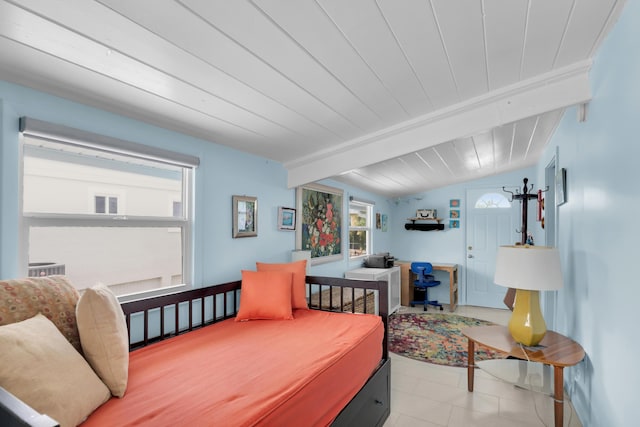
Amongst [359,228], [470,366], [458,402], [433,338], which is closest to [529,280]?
[470,366]

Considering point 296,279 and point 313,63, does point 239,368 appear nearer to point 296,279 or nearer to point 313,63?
point 296,279

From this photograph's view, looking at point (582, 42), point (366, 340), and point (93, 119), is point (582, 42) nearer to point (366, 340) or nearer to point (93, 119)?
point (366, 340)

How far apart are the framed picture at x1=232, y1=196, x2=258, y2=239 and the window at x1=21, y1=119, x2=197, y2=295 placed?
0.41 m

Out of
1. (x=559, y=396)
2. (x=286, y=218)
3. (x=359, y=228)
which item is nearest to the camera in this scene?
(x=559, y=396)

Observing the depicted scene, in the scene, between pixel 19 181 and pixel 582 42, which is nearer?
pixel 19 181

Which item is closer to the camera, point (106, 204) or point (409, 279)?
point (106, 204)

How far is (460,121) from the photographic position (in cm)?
253

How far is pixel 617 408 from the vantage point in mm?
1527

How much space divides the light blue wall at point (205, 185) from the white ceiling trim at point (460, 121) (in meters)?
0.52

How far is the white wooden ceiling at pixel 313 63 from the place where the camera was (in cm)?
124

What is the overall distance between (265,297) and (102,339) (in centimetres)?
120

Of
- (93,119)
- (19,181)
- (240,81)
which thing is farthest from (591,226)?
(19,181)

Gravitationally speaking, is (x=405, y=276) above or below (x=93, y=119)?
below

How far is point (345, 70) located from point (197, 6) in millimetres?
824
